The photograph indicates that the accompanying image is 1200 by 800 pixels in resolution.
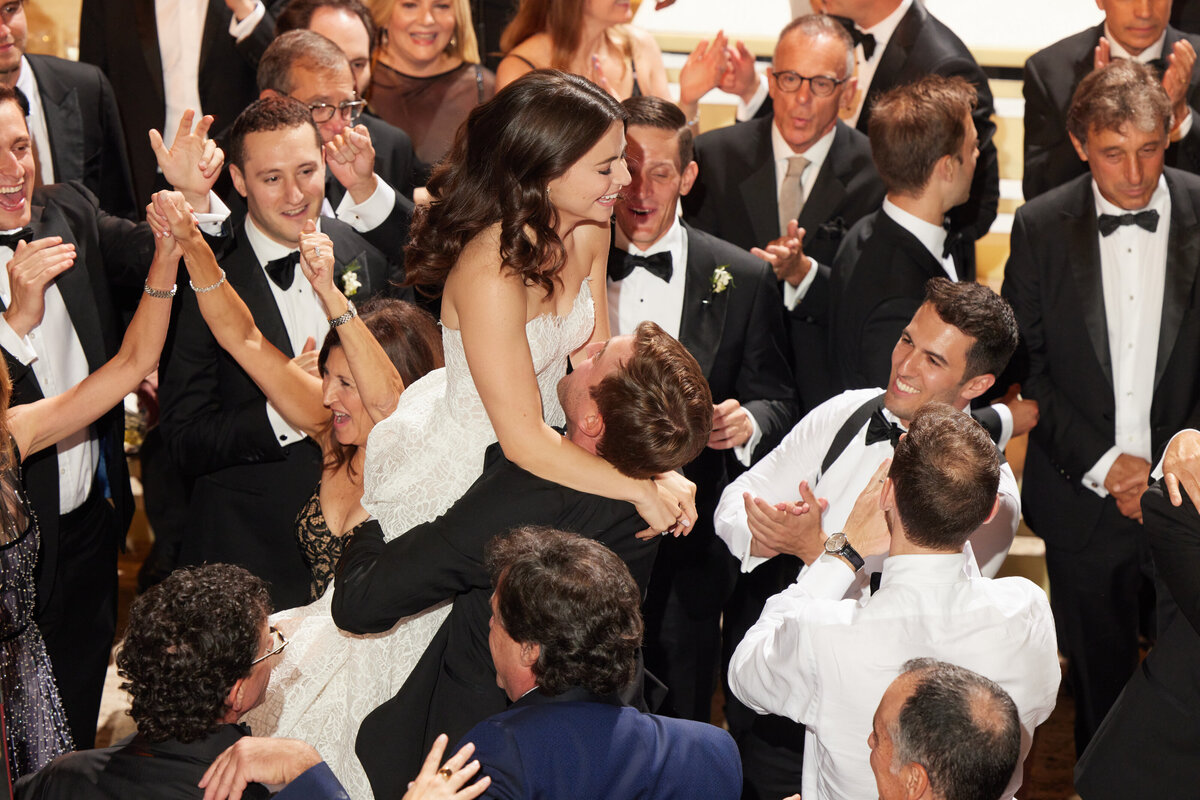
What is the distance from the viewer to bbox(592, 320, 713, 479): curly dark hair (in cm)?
264

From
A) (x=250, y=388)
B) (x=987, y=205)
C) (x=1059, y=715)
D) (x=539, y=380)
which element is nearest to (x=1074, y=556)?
(x=1059, y=715)

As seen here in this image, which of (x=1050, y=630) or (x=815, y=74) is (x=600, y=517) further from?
(x=815, y=74)

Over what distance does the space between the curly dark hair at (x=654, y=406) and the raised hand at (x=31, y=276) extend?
1.91m

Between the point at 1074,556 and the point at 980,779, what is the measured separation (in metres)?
2.56

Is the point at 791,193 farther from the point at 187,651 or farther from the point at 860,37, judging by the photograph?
the point at 187,651

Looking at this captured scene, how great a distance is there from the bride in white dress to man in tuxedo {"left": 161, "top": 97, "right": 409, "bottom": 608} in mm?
951

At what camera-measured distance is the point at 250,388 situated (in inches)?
167

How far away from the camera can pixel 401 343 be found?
3613 millimetres

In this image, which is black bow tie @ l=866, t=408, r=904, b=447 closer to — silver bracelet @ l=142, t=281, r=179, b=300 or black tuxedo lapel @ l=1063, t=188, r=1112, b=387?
black tuxedo lapel @ l=1063, t=188, r=1112, b=387

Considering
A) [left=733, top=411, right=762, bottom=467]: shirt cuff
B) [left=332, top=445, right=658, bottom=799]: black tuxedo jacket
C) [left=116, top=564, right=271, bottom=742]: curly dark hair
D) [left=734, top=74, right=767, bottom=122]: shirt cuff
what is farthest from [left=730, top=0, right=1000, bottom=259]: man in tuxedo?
[left=116, top=564, right=271, bottom=742]: curly dark hair

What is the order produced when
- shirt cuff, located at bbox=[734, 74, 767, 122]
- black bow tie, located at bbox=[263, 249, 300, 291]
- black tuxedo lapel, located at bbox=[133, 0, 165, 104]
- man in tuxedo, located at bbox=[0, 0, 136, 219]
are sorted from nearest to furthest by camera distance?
black bow tie, located at bbox=[263, 249, 300, 291] → man in tuxedo, located at bbox=[0, 0, 136, 219] → black tuxedo lapel, located at bbox=[133, 0, 165, 104] → shirt cuff, located at bbox=[734, 74, 767, 122]

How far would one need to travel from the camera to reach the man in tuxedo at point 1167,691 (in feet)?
9.96

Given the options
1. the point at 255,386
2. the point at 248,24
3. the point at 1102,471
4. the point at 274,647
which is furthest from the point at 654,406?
the point at 248,24

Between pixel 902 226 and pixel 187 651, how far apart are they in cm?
284
